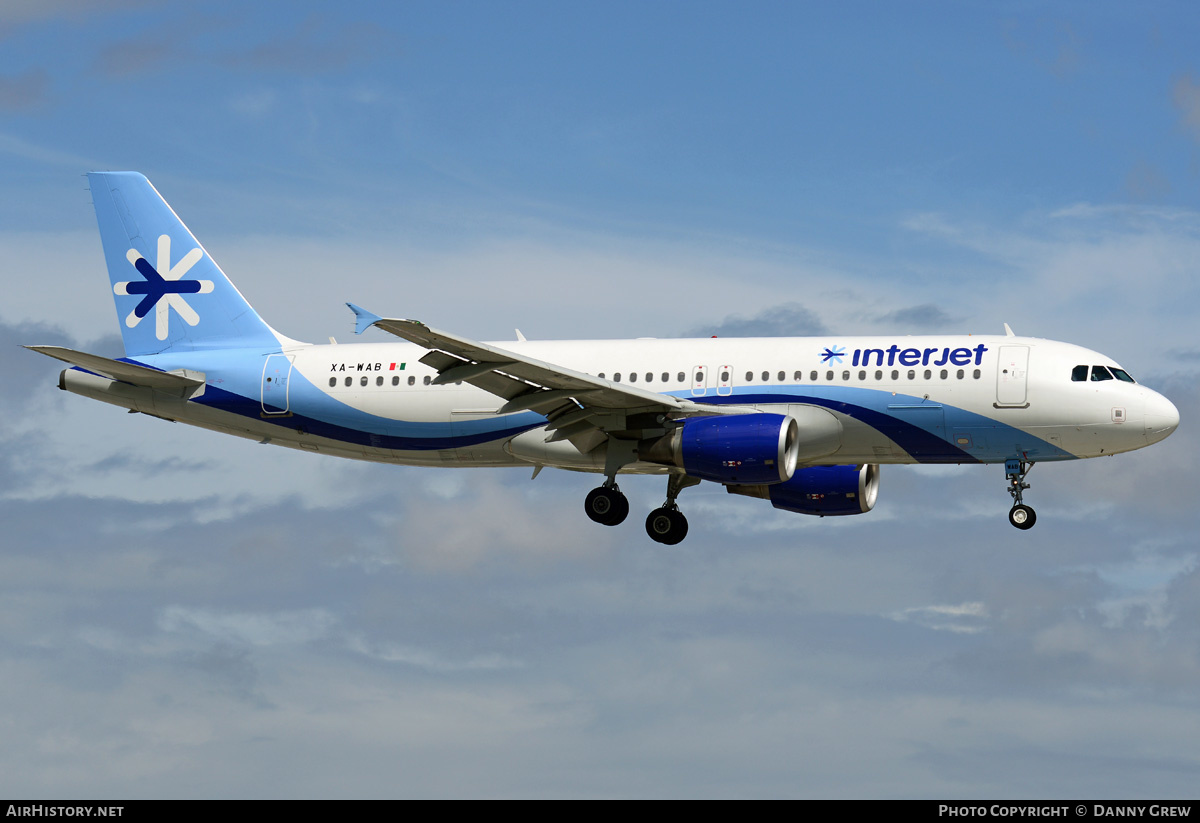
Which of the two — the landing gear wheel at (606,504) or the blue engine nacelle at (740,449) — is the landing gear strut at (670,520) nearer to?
the landing gear wheel at (606,504)

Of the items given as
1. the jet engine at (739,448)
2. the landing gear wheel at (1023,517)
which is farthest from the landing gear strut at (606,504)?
the landing gear wheel at (1023,517)

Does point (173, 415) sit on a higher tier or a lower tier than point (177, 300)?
lower

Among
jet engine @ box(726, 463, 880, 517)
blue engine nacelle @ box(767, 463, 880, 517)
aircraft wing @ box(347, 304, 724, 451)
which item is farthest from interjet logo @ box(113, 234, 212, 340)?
blue engine nacelle @ box(767, 463, 880, 517)

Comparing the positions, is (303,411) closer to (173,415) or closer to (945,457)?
(173,415)

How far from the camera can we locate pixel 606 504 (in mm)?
43688

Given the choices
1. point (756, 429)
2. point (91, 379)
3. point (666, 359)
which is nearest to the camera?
point (756, 429)

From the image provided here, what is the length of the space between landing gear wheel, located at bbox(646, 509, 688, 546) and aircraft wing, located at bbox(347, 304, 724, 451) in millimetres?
3997

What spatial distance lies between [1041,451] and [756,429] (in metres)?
7.57

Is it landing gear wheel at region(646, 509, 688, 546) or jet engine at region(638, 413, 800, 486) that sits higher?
jet engine at region(638, 413, 800, 486)

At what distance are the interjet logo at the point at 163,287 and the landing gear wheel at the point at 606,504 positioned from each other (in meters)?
14.1

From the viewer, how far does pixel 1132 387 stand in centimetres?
4059

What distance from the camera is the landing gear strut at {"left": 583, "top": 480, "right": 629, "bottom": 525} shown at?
43656 millimetres

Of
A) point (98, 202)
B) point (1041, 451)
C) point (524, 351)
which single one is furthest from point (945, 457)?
point (98, 202)

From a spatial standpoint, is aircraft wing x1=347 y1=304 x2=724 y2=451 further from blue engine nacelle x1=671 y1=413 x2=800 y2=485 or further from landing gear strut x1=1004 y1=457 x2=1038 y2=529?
landing gear strut x1=1004 y1=457 x2=1038 y2=529
